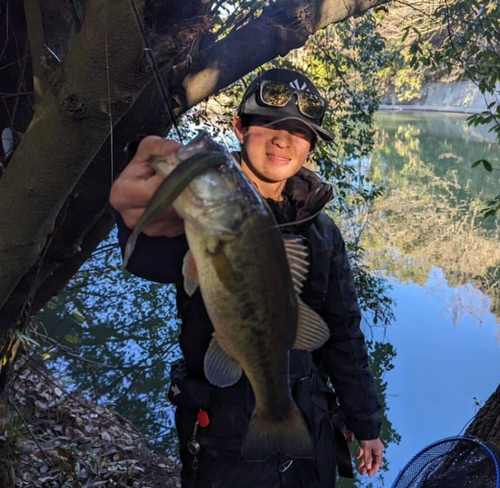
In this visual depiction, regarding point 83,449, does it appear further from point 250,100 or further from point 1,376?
point 250,100

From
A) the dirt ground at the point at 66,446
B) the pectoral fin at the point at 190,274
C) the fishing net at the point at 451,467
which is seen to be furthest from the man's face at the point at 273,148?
the dirt ground at the point at 66,446

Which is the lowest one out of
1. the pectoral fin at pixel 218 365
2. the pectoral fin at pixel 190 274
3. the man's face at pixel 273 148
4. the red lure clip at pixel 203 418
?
the pectoral fin at pixel 218 365

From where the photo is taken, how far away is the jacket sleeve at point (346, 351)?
7.63 feet

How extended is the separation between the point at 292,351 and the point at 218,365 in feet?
2.58

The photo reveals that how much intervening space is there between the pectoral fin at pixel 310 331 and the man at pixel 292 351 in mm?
515

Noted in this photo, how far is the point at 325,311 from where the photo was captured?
92.4 inches

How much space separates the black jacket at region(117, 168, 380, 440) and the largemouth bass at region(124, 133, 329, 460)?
0.51m

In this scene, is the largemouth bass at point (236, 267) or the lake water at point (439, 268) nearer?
the largemouth bass at point (236, 267)

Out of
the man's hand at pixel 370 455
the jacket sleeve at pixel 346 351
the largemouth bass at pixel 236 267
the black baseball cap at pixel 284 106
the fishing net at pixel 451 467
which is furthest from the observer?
the fishing net at pixel 451 467

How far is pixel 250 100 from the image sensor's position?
7.29ft

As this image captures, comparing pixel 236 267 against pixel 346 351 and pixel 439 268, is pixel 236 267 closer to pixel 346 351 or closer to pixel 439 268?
pixel 346 351

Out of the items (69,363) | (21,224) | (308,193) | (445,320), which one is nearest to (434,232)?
(445,320)

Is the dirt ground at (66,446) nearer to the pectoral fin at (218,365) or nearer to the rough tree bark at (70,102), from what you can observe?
the rough tree bark at (70,102)

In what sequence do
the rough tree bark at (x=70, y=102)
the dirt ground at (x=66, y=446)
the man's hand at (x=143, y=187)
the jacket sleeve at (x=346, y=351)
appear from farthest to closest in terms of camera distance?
the dirt ground at (x=66, y=446), the jacket sleeve at (x=346, y=351), the rough tree bark at (x=70, y=102), the man's hand at (x=143, y=187)
